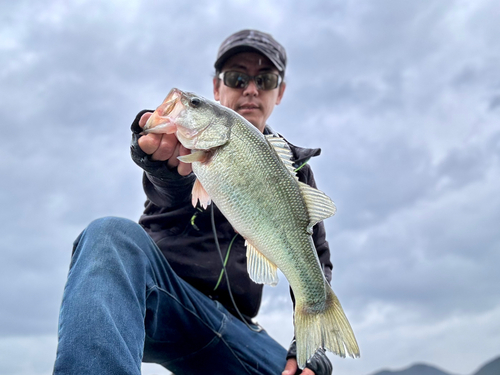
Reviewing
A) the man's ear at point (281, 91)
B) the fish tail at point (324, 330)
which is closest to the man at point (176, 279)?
the man's ear at point (281, 91)

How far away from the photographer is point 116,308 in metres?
2.53

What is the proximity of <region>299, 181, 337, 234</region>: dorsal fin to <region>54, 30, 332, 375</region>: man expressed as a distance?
0.86m

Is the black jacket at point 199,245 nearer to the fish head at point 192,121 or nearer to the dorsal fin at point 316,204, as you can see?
the fish head at point 192,121

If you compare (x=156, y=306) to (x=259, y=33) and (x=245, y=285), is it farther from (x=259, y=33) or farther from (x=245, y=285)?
(x=259, y=33)

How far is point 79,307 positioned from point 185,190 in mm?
1381

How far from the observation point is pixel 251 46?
483cm

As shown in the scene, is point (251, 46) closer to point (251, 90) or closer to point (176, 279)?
point (251, 90)

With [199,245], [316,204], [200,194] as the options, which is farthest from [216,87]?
[316,204]

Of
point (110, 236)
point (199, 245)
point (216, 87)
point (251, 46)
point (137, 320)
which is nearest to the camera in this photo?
point (137, 320)

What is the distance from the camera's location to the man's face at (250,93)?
16.1ft

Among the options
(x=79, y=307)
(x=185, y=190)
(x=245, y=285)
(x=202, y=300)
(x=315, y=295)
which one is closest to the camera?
(x=79, y=307)

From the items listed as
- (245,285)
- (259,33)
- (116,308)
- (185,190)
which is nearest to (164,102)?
(185,190)

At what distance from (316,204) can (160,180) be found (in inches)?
47.0

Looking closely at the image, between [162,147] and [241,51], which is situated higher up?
[241,51]
